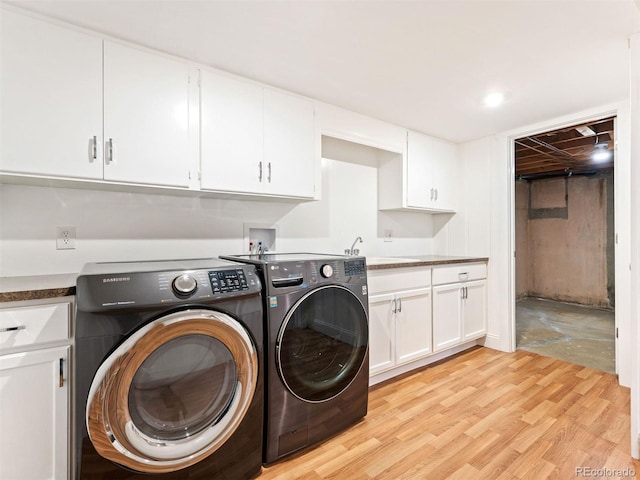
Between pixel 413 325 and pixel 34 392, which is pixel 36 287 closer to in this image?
pixel 34 392

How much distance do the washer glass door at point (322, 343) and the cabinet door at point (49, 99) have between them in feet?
4.17

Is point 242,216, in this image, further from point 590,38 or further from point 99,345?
point 590,38

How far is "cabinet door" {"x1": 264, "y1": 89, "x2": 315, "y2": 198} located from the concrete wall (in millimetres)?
5026

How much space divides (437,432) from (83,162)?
2.40 metres

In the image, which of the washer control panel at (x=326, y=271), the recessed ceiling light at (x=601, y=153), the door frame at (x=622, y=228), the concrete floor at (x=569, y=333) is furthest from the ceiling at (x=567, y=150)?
the washer control panel at (x=326, y=271)

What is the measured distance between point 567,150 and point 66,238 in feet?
17.2

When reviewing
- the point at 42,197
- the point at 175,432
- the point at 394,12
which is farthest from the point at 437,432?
the point at 42,197


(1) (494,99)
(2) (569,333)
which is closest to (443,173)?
(1) (494,99)

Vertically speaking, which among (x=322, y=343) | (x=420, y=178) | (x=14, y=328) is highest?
(x=420, y=178)

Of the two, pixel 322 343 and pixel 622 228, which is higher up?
pixel 622 228

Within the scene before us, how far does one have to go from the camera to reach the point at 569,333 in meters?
3.75

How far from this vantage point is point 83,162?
1.57m

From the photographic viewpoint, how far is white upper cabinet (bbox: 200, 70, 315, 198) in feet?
6.26

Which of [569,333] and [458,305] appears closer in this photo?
[458,305]
